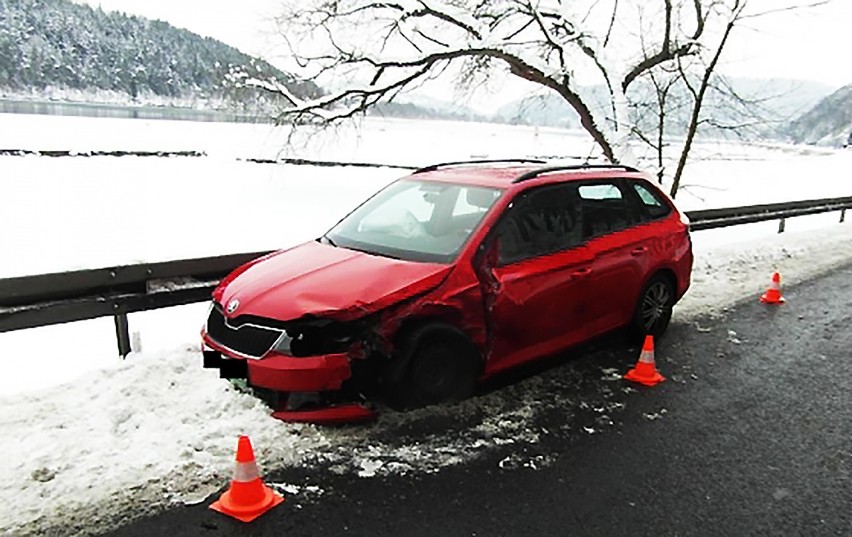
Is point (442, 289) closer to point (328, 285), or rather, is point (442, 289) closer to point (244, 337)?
point (328, 285)

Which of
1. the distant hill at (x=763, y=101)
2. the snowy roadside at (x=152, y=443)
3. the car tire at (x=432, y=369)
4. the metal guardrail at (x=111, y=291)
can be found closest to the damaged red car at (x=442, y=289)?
the car tire at (x=432, y=369)

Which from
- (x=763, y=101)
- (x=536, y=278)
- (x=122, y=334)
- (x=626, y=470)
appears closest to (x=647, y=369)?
(x=536, y=278)

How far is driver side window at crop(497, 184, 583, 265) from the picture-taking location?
17.4 feet

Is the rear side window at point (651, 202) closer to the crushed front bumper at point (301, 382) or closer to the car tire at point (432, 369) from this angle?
the car tire at point (432, 369)

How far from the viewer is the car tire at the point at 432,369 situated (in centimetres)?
461

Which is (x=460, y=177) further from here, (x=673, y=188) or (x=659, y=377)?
(x=673, y=188)

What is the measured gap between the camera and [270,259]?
544 cm

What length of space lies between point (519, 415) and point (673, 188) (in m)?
11.3

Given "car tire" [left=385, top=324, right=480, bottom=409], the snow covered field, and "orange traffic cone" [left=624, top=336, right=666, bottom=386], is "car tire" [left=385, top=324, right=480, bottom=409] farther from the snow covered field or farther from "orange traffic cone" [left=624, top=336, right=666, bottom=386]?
"orange traffic cone" [left=624, top=336, right=666, bottom=386]

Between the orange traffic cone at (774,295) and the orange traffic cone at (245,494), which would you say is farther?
the orange traffic cone at (774,295)

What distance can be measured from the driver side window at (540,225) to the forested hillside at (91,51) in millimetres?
86210

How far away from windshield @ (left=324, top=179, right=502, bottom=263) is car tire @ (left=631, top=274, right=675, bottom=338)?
211cm

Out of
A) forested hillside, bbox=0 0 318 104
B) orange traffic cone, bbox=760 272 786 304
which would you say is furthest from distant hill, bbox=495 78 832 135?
forested hillside, bbox=0 0 318 104

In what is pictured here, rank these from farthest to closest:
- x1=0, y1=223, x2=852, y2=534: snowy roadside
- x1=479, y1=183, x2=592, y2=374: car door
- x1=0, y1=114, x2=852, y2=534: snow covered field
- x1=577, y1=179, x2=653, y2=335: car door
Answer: x1=577, y1=179, x2=653, y2=335: car door, x1=479, y1=183, x2=592, y2=374: car door, x1=0, y1=114, x2=852, y2=534: snow covered field, x1=0, y1=223, x2=852, y2=534: snowy roadside
